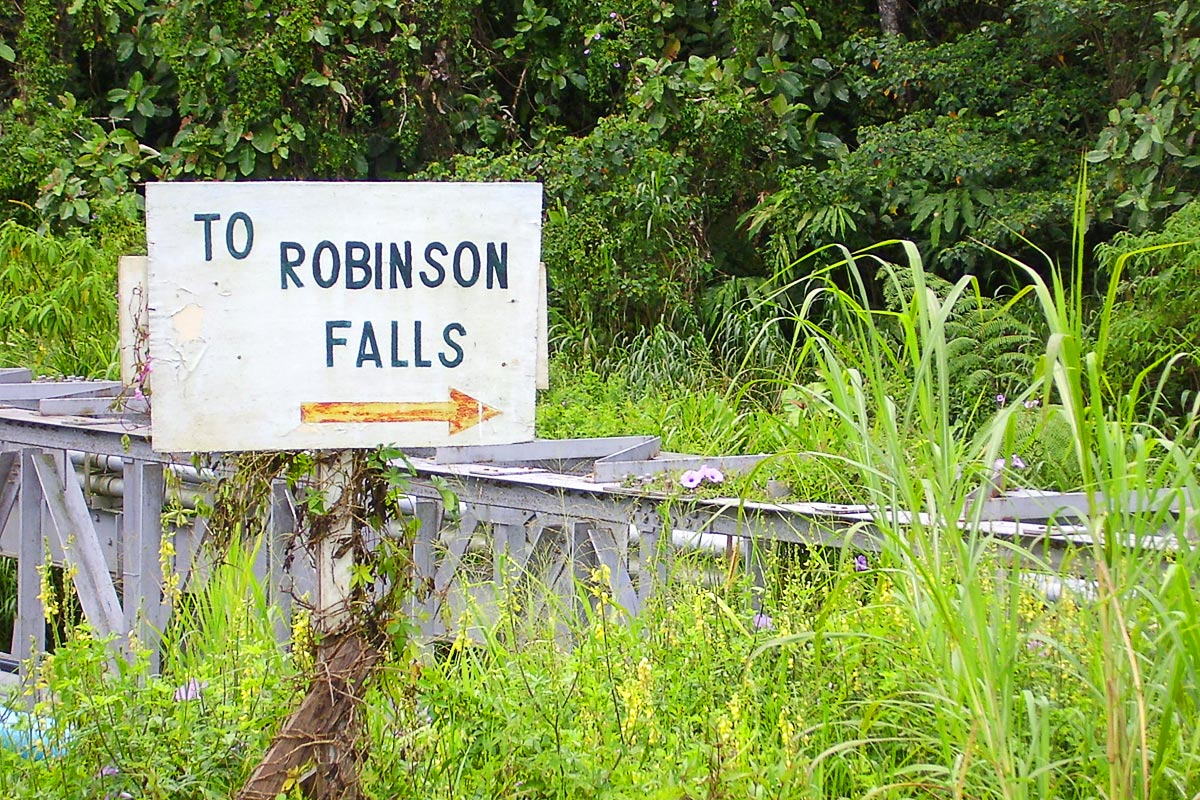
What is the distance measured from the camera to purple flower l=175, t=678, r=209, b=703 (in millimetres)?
2598

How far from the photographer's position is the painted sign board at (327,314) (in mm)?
2104

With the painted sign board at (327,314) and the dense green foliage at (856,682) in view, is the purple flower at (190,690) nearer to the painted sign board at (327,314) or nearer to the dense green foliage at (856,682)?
the dense green foliage at (856,682)

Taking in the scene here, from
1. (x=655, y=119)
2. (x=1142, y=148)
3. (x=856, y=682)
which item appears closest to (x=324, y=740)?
(x=856, y=682)

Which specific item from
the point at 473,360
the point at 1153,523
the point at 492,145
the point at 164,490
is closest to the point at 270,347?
the point at 473,360

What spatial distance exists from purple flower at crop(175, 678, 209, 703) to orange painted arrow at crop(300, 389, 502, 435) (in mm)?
775

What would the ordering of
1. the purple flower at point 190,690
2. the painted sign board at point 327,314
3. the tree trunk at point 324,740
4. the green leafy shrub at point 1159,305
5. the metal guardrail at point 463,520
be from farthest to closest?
the green leafy shrub at point 1159,305 → the metal guardrail at point 463,520 → the purple flower at point 190,690 → the tree trunk at point 324,740 → the painted sign board at point 327,314

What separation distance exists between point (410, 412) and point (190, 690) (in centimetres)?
88

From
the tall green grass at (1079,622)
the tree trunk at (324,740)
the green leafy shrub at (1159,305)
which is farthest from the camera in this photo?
the green leafy shrub at (1159,305)

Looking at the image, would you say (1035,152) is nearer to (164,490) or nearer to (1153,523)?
(164,490)

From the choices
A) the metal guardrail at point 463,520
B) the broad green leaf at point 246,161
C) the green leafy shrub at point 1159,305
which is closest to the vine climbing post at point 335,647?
the metal guardrail at point 463,520

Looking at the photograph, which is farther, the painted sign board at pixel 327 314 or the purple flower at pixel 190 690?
the purple flower at pixel 190 690

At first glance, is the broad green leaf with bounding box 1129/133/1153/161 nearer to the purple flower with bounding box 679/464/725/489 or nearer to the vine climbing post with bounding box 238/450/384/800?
the purple flower with bounding box 679/464/725/489

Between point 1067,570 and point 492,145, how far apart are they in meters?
7.58

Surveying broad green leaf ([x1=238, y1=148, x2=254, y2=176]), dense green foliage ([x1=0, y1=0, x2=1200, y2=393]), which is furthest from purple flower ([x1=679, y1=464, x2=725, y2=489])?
broad green leaf ([x1=238, y1=148, x2=254, y2=176])
